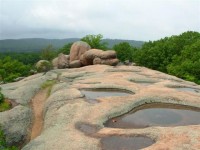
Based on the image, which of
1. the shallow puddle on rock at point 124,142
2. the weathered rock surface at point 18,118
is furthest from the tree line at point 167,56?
the shallow puddle on rock at point 124,142

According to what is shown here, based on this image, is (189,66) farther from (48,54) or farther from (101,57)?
(48,54)

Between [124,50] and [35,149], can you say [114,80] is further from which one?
[124,50]

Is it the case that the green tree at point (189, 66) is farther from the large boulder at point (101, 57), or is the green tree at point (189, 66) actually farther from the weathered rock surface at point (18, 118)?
the weathered rock surface at point (18, 118)

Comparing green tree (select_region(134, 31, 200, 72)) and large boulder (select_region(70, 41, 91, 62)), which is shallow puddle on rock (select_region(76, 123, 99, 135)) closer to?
large boulder (select_region(70, 41, 91, 62))


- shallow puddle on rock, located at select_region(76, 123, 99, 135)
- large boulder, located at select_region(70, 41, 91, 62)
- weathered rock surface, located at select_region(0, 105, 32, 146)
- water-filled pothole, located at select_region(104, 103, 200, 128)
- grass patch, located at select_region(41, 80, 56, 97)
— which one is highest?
large boulder, located at select_region(70, 41, 91, 62)

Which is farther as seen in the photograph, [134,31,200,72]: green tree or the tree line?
[134,31,200,72]: green tree

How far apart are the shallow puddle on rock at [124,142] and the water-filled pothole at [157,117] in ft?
10.2

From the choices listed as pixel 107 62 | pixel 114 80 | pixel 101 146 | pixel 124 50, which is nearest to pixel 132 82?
pixel 114 80

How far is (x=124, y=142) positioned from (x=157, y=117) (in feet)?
21.8

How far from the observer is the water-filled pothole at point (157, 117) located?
2378 centimetres

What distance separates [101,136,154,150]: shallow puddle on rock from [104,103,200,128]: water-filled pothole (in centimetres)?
311

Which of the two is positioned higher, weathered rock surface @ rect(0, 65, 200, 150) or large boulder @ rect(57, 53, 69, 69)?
weathered rock surface @ rect(0, 65, 200, 150)

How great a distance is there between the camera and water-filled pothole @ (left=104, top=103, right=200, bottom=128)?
23781 millimetres

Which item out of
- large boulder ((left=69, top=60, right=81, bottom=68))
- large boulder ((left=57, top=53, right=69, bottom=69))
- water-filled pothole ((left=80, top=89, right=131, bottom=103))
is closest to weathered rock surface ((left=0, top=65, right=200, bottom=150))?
water-filled pothole ((left=80, top=89, right=131, bottom=103))
